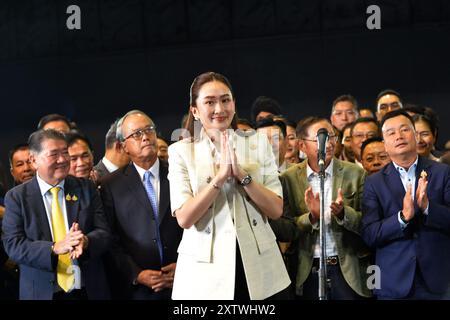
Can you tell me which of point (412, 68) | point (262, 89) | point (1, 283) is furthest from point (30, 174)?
point (412, 68)

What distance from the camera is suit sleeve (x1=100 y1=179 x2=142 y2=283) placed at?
4.45 metres

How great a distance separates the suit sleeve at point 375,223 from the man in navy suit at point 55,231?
1366 millimetres

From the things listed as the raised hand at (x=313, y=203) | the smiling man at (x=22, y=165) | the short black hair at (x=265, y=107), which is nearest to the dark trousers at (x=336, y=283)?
the raised hand at (x=313, y=203)

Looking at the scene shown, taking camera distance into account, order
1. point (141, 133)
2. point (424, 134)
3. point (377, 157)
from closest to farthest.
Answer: point (141, 133), point (377, 157), point (424, 134)

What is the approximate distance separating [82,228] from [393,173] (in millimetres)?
1671

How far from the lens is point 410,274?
4.30 metres

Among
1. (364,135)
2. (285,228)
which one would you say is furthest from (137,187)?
(364,135)

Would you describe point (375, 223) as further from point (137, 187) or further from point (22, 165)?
point (22, 165)

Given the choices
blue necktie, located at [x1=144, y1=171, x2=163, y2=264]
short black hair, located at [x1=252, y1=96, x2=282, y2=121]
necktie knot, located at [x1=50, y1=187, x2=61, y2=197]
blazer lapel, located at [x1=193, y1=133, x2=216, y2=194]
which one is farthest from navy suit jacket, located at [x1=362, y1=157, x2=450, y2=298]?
short black hair, located at [x1=252, y1=96, x2=282, y2=121]

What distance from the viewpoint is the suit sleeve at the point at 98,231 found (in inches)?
167

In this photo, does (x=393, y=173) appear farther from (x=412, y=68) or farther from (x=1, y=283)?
(x=412, y=68)

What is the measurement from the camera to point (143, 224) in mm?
4508

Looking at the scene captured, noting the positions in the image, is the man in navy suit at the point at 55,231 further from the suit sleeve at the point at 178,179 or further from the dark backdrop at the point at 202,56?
the dark backdrop at the point at 202,56

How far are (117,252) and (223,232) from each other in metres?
1.21
